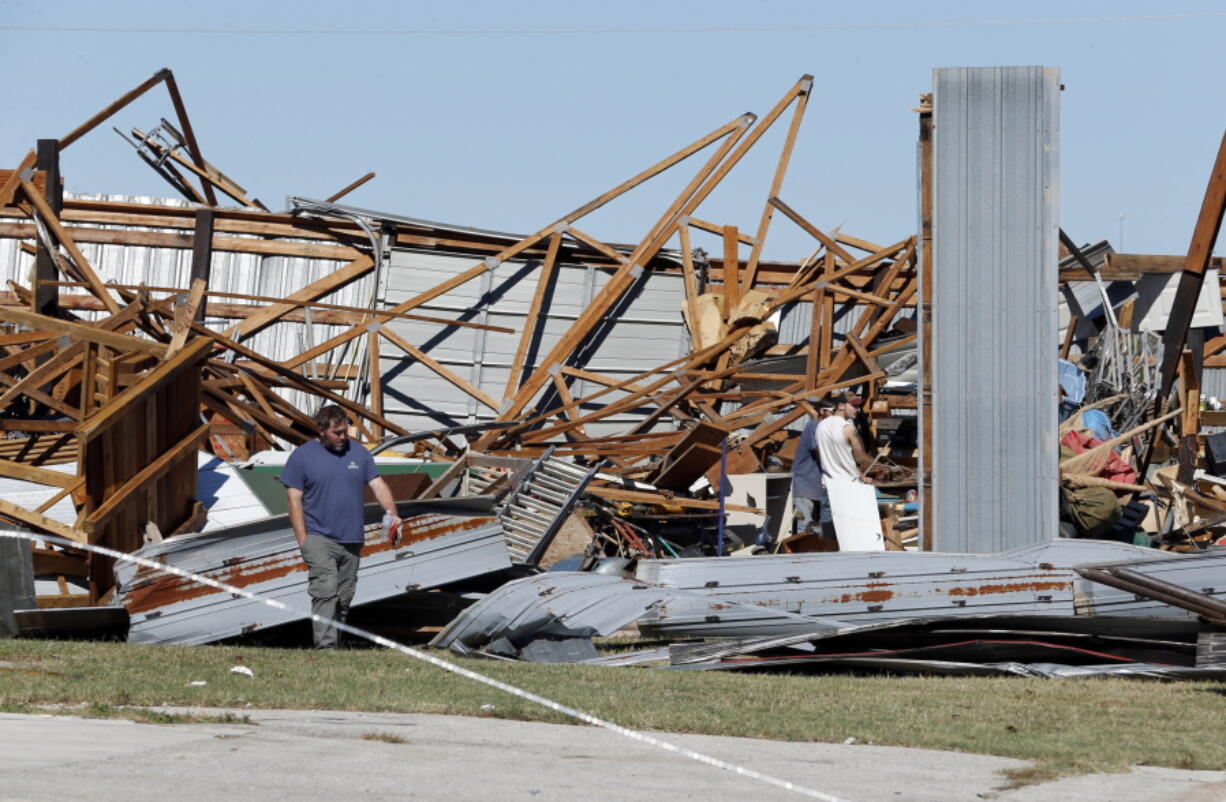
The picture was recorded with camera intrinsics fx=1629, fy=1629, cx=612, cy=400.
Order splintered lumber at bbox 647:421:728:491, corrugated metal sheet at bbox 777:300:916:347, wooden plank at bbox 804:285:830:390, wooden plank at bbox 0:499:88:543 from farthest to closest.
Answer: corrugated metal sheet at bbox 777:300:916:347 < wooden plank at bbox 804:285:830:390 < splintered lumber at bbox 647:421:728:491 < wooden plank at bbox 0:499:88:543

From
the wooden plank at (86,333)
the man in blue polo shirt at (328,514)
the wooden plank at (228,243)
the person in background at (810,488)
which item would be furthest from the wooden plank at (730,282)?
the man in blue polo shirt at (328,514)

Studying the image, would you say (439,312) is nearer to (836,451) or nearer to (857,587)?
(836,451)

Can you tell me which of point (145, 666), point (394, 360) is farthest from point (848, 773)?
point (394, 360)

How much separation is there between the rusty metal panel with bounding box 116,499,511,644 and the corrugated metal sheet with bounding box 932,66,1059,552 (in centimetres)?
340

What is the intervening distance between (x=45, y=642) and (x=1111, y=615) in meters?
6.48

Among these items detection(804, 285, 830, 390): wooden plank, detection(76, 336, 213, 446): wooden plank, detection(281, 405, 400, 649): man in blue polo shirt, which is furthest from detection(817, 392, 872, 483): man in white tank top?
detection(804, 285, 830, 390): wooden plank

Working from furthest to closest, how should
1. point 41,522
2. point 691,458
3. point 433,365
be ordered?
point 433,365
point 691,458
point 41,522

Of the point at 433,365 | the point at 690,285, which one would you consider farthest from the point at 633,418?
the point at 433,365

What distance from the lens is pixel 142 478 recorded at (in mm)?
11859

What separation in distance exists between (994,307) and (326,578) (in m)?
5.22

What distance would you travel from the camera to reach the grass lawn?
696 centimetres

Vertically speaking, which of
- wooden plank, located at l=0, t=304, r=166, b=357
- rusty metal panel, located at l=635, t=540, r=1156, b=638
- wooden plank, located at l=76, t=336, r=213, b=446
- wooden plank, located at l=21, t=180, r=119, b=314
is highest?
wooden plank, located at l=21, t=180, r=119, b=314

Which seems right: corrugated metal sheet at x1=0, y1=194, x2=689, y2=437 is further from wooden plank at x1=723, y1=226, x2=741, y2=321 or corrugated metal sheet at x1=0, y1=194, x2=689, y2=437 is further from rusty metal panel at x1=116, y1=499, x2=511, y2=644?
rusty metal panel at x1=116, y1=499, x2=511, y2=644

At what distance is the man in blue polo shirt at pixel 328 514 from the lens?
1013 centimetres
